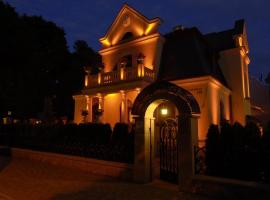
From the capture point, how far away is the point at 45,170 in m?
10.6

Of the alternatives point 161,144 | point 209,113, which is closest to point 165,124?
point 161,144

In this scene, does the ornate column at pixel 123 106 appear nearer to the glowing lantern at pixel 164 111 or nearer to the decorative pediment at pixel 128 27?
Result: the glowing lantern at pixel 164 111

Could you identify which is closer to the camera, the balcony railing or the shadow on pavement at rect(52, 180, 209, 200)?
the shadow on pavement at rect(52, 180, 209, 200)

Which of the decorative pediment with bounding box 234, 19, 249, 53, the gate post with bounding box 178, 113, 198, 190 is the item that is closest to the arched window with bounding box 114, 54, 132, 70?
the decorative pediment with bounding box 234, 19, 249, 53

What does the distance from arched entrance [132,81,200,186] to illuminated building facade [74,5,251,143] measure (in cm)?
746

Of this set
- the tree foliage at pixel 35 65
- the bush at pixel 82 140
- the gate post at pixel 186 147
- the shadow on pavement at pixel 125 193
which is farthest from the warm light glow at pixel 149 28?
the shadow on pavement at pixel 125 193

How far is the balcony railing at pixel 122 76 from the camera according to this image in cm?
1686

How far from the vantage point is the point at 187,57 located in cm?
1733

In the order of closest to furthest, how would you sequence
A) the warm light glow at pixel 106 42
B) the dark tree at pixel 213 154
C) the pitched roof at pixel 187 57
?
the dark tree at pixel 213 154 < the pitched roof at pixel 187 57 < the warm light glow at pixel 106 42

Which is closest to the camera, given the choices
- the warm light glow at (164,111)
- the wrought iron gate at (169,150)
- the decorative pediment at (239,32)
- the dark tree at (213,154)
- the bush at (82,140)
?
the dark tree at (213,154)

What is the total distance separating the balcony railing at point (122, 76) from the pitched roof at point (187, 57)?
1.29 m

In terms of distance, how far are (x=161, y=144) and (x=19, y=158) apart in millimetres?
9399

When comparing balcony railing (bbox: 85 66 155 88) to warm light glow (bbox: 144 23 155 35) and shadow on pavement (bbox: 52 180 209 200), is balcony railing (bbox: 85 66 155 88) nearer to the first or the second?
warm light glow (bbox: 144 23 155 35)

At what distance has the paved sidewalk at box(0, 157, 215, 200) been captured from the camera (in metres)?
6.91
